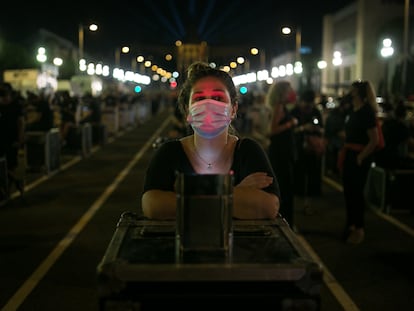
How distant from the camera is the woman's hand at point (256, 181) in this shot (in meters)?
3.60

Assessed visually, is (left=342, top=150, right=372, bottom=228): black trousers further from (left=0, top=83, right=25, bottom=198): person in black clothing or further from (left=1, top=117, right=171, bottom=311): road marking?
(left=0, top=83, right=25, bottom=198): person in black clothing

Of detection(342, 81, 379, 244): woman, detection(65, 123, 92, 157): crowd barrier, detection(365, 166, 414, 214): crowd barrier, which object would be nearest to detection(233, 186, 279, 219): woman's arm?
detection(342, 81, 379, 244): woman

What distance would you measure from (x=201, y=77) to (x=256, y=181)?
572mm

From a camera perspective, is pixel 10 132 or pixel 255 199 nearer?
pixel 255 199

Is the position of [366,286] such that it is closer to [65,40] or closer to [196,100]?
[196,100]

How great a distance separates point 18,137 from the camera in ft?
42.0

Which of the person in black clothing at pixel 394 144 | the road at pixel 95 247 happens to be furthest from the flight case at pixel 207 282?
the person in black clothing at pixel 394 144

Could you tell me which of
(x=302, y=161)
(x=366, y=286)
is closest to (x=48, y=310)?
(x=366, y=286)

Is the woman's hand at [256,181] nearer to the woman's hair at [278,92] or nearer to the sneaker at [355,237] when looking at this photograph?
the woman's hair at [278,92]

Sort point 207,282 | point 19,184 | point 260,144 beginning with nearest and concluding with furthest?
point 207,282, point 260,144, point 19,184

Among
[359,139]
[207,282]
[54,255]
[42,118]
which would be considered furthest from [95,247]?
[42,118]

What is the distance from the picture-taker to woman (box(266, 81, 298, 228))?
356 inches

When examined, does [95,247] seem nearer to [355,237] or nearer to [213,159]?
[355,237]

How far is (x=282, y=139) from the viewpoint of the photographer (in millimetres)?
9086
